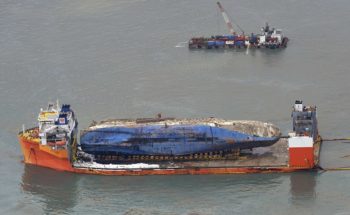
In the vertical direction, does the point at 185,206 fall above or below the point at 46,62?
below

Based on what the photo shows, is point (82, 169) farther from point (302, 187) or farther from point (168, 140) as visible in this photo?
point (302, 187)

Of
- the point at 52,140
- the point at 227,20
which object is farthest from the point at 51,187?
the point at 227,20

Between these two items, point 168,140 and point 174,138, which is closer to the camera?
point 174,138

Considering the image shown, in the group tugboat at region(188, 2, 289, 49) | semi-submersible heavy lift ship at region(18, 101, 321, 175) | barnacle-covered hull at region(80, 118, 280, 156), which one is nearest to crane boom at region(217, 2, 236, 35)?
tugboat at region(188, 2, 289, 49)

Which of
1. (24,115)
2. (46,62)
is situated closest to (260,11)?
(46,62)

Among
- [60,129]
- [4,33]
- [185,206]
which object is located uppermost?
[4,33]

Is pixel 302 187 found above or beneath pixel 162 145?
beneath

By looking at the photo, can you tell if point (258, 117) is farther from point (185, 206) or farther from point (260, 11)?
point (260, 11)

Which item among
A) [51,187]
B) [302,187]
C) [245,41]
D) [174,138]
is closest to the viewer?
[302,187]
